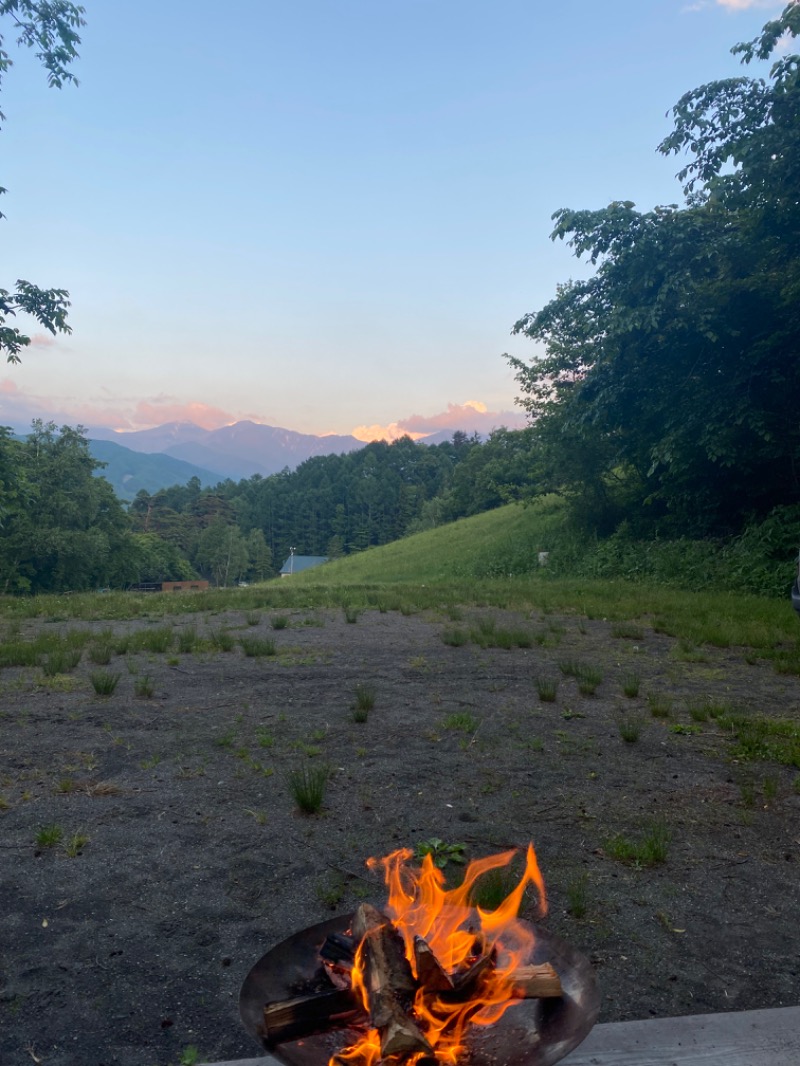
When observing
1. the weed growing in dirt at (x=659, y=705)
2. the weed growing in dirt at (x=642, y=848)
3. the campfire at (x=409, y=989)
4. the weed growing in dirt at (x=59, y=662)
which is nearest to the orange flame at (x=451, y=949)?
the campfire at (x=409, y=989)

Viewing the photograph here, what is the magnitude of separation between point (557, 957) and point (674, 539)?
1710cm

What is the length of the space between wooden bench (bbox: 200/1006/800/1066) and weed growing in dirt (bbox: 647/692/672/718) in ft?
11.3

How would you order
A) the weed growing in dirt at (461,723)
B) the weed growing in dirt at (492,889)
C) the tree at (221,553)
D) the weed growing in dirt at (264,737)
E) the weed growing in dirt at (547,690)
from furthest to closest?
the tree at (221,553)
the weed growing in dirt at (547,690)
the weed growing in dirt at (461,723)
the weed growing in dirt at (264,737)
the weed growing in dirt at (492,889)

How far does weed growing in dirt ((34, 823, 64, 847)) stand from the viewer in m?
3.26

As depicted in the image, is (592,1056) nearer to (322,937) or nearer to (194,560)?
(322,937)

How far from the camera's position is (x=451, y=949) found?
207 centimetres

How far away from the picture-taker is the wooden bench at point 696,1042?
1.83 m

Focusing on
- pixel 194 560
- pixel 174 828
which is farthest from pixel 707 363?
pixel 194 560

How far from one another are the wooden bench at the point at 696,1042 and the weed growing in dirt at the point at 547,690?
3746mm

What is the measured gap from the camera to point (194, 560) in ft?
315

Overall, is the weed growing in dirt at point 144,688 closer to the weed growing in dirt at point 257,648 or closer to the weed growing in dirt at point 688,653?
the weed growing in dirt at point 257,648

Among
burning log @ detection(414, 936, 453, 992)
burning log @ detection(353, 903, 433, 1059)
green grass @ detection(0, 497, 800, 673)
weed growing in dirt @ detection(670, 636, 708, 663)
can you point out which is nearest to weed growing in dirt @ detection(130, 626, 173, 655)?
green grass @ detection(0, 497, 800, 673)

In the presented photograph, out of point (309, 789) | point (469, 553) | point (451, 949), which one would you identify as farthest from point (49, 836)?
point (469, 553)

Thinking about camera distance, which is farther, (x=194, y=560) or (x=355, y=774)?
(x=194, y=560)
